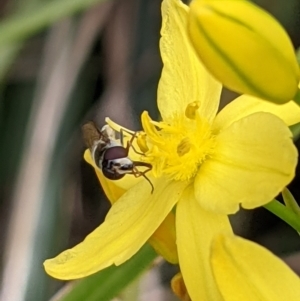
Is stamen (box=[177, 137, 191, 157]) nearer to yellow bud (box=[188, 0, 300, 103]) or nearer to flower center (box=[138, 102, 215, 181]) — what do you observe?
flower center (box=[138, 102, 215, 181])

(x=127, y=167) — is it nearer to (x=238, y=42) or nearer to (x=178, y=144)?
(x=178, y=144)

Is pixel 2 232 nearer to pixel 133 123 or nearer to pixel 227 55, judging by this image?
pixel 133 123

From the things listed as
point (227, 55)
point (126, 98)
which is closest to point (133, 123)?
point (126, 98)

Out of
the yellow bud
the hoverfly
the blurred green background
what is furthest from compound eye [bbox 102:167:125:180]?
the blurred green background

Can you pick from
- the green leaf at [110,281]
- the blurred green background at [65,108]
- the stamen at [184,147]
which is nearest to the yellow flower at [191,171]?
the stamen at [184,147]

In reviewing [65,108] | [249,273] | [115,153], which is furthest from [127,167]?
[65,108]

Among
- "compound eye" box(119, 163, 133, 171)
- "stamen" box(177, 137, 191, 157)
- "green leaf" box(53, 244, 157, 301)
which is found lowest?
"green leaf" box(53, 244, 157, 301)

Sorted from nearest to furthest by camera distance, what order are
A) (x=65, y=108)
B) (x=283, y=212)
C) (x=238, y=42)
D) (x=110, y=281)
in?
(x=238, y=42)
(x=283, y=212)
(x=110, y=281)
(x=65, y=108)

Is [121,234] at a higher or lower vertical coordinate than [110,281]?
higher
